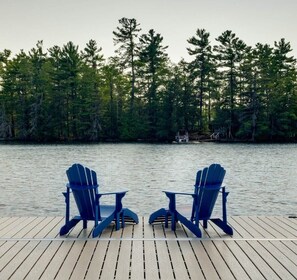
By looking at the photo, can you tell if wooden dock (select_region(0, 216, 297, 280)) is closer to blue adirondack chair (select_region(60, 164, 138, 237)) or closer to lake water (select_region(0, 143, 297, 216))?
blue adirondack chair (select_region(60, 164, 138, 237))

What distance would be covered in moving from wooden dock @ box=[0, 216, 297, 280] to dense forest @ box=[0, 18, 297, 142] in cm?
4368

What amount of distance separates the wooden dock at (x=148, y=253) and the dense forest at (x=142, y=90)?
1720 inches

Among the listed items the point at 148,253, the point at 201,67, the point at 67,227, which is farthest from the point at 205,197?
the point at 201,67

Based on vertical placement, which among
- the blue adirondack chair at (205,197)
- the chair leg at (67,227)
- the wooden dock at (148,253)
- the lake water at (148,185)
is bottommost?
the lake water at (148,185)

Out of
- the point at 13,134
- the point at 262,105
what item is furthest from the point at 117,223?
the point at 13,134

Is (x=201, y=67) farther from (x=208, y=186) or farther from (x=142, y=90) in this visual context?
(x=208, y=186)

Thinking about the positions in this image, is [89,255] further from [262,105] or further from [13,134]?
[13,134]

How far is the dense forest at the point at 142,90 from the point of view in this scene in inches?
1917

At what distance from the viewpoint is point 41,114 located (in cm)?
5281

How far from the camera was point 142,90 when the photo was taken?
51.9m

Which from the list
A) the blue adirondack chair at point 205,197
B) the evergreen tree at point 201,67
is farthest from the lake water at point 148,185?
the evergreen tree at point 201,67

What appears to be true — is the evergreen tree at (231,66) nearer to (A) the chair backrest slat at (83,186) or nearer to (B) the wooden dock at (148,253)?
(B) the wooden dock at (148,253)

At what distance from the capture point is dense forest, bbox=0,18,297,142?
1917 inches

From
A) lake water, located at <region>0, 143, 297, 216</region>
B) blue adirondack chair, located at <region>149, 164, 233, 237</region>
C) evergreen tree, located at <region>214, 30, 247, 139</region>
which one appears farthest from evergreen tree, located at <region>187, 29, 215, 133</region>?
blue adirondack chair, located at <region>149, 164, 233, 237</region>
